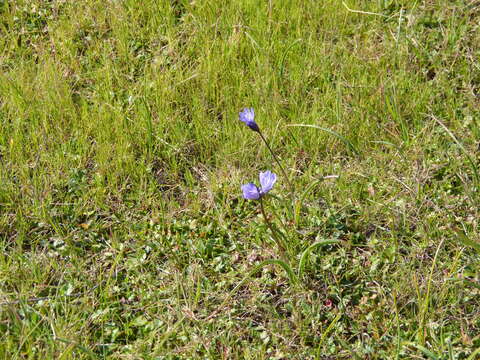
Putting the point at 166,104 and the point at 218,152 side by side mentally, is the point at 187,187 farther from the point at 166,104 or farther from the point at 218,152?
the point at 166,104

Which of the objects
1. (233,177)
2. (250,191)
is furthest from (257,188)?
(233,177)

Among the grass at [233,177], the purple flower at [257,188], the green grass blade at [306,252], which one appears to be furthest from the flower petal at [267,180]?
the green grass blade at [306,252]

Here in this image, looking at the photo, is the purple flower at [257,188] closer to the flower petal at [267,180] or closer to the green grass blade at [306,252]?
the flower petal at [267,180]

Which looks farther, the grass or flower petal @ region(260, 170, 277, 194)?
flower petal @ region(260, 170, 277, 194)

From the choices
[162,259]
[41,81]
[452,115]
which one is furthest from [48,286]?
[452,115]

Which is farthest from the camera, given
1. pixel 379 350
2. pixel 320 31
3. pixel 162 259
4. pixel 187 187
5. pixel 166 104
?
pixel 320 31

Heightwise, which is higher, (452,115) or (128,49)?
(128,49)

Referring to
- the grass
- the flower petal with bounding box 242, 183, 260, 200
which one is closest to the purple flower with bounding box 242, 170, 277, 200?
the flower petal with bounding box 242, 183, 260, 200

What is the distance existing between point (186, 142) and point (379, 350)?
1307 mm

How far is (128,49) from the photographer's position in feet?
11.6

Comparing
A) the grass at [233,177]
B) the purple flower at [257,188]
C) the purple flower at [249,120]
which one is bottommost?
the grass at [233,177]

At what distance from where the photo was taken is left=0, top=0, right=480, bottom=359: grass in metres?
2.37

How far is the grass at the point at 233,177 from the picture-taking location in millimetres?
2373

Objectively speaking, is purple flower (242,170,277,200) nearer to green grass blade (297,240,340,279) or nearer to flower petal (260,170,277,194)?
flower petal (260,170,277,194)
